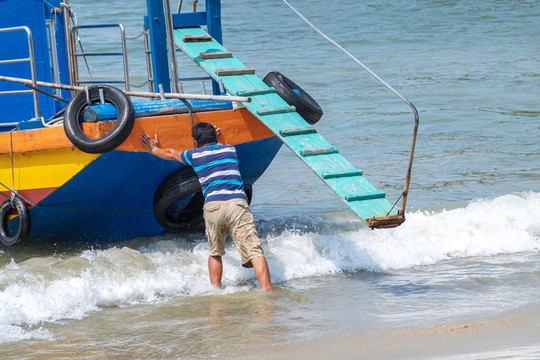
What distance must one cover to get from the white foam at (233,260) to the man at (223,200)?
1.24 feet

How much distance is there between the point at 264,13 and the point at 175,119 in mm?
19073

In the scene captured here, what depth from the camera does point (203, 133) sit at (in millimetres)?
5828

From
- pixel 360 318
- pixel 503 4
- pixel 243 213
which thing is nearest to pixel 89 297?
pixel 243 213

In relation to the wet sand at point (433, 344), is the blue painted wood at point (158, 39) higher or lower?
higher

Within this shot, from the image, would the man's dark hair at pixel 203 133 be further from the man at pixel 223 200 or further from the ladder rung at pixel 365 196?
the ladder rung at pixel 365 196

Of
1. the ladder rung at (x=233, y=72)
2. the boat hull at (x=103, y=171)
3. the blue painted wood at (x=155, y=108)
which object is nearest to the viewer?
the blue painted wood at (x=155, y=108)

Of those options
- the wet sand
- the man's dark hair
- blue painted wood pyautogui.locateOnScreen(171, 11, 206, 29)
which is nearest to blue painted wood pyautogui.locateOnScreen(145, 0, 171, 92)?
blue painted wood pyautogui.locateOnScreen(171, 11, 206, 29)

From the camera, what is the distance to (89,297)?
5719 mm

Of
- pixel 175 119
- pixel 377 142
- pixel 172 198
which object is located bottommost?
pixel 377 142

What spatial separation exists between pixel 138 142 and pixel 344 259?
2.17m

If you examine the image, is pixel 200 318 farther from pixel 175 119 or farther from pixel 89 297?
pixel 175 119

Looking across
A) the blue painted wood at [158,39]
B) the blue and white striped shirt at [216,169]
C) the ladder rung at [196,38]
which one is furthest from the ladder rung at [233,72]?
the blue and white striped shirt at [216,169]

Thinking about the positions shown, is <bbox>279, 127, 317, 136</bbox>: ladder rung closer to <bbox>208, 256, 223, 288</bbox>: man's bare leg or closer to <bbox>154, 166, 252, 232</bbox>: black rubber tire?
<bbox>154, 166, 252, 232</bbox>: black rubber tire

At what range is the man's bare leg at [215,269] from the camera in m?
5.89
